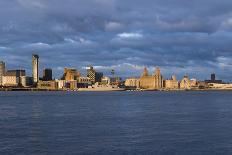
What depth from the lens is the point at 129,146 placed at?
43.0 m

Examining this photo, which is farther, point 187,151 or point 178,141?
point 178,141

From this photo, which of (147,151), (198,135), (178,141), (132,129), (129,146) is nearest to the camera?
(147,151)

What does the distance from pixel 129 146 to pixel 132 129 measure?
14.0 meters

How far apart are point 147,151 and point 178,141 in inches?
259

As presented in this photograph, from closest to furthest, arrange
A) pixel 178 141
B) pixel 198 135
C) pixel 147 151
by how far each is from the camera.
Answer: pixel 147 151
pixel 178 141
pixel 198 135

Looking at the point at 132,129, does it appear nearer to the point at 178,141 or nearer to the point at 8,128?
the point at 178,141

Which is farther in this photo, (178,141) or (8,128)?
(8,128)

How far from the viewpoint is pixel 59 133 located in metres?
53.3

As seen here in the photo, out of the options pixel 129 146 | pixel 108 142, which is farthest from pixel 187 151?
pixel 108 142

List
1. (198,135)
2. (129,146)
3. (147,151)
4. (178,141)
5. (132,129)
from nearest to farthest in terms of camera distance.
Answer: (147,151) → (129,146) → (178,141) → (198,135) → (132,129)

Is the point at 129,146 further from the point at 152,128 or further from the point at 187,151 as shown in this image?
the point at 152,128

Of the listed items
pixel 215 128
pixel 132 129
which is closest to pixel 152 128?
pixel 132 129

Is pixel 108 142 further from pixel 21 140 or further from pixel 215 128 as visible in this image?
pixel 215 128

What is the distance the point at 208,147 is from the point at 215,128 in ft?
52.2
